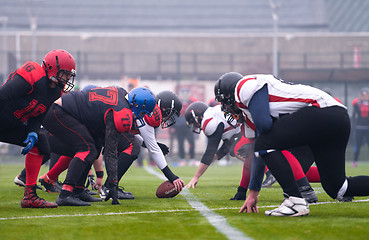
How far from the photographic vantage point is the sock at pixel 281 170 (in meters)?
4.80

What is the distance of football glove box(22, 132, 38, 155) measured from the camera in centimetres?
547

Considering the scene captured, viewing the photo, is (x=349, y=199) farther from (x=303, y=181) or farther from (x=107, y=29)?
(x=107, y=29)

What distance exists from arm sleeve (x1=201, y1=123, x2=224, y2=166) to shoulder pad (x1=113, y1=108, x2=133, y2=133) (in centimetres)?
239

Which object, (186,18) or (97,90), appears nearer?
Result: (97,90)

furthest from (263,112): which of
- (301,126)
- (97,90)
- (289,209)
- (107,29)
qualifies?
(107,29)

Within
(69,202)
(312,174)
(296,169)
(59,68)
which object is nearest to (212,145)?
(312,174)

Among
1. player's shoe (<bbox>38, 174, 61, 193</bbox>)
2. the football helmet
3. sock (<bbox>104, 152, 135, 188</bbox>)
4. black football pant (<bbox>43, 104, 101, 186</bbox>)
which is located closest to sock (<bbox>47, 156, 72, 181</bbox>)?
player's shoe (<bbox>38, 174, 61, 193</bbox>)

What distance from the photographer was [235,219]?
4.67m

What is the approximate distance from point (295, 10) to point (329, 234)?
107 feet

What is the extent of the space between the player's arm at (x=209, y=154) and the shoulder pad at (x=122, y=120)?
240cm

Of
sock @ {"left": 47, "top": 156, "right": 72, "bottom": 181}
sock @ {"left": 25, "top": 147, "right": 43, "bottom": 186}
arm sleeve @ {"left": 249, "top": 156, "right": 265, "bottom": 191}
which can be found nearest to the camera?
arm sleeve @ {"left": 249, "top": 156, "right": 265, "bottom": 191}

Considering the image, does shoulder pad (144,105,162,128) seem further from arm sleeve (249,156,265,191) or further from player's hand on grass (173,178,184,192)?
arm sleeve (249,156,265,191)

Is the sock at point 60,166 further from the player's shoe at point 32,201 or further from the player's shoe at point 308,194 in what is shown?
the player's shoe at point 308,194

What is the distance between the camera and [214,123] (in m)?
8.16
